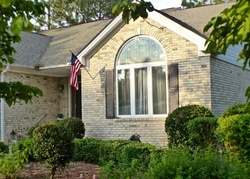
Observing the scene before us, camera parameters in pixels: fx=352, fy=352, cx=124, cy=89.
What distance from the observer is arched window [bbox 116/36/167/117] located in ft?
38.6

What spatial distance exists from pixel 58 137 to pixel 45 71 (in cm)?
850

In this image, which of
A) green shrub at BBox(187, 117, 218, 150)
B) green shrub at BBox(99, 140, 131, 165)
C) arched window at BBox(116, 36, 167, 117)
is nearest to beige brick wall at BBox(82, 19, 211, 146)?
arched window at BBox(116, 36, 167, 117)

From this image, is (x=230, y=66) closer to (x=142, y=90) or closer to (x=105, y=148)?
(x=142, y=90)

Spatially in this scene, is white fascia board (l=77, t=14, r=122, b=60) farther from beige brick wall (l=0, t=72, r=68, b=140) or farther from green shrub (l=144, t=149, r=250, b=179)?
green shrub (l=144, t=149, r=250, b=179)

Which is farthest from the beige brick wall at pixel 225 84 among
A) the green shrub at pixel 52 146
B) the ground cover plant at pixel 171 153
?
the green shrub at pixel 52 146

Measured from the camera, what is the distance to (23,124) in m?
15.1

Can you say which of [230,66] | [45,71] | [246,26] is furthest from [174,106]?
[246,26]

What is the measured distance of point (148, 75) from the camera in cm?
1195

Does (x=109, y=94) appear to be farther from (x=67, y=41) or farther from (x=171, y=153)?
(x=171, y=153)

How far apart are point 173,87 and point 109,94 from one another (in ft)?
8.18

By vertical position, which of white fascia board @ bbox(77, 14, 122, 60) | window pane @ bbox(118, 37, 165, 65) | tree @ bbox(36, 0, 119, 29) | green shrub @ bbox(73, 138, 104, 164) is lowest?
green shrub @ bbox(73, 138, 104, 164)

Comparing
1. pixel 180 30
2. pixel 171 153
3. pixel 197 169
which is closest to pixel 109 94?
pixel 180 30

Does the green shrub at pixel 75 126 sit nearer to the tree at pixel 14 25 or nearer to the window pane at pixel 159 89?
the window pane at pixel 159 89

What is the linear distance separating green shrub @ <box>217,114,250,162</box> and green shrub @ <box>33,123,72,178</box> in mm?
3385
